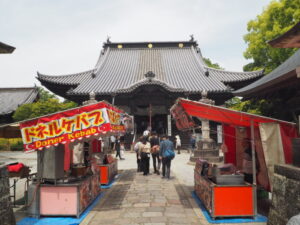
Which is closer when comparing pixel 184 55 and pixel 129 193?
pixel 129 193

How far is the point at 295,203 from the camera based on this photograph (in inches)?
163

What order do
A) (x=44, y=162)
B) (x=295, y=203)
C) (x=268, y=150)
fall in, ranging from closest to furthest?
(x=295, y=203) < (x=268, y=150) < (x=44, y=162)

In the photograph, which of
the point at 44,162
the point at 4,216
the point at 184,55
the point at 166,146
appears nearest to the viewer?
the point at 4,216

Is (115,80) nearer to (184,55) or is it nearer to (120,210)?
(184,55)

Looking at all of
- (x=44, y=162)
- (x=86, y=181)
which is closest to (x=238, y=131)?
(x=86, y=181)

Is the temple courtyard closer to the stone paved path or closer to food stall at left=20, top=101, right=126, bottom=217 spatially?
the stone paved path

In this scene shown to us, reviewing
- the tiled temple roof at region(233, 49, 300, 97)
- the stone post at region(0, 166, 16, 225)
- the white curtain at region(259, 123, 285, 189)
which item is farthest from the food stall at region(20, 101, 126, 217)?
A: the tiled temple roof at region(233, 49, 300, 97)

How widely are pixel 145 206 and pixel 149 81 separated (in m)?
15.3

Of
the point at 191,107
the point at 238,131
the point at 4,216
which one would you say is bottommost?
the point at 4,216

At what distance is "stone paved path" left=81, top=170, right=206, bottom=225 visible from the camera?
5797 millimetres

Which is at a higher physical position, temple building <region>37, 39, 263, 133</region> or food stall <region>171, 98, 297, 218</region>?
temple building <region>37, 39, 263, 133</region>

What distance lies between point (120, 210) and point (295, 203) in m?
4.12

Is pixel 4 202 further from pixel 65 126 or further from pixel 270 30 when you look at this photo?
pixel 270 30

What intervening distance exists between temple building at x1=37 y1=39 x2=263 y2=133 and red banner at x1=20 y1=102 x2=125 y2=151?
14.5 metres
